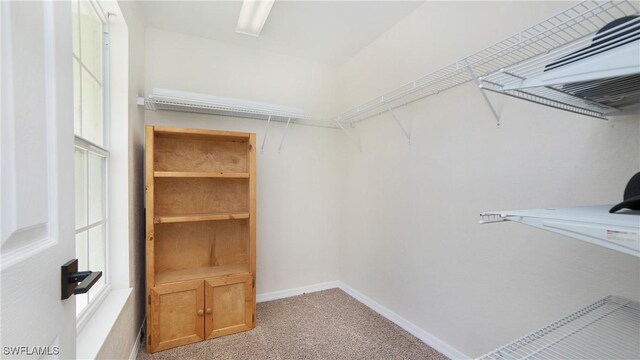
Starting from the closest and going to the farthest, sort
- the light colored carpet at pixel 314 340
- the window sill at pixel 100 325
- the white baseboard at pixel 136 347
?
1. the window sill at pixel 100 325
2. the white baseboard at pixel 136 347
3. the light colored carpet at pixel 314 340

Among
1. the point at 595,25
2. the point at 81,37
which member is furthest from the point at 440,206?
the point at 81,37

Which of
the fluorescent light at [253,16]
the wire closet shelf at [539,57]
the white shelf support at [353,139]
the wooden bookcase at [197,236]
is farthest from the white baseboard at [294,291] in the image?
the fluorescent light at [253,16]

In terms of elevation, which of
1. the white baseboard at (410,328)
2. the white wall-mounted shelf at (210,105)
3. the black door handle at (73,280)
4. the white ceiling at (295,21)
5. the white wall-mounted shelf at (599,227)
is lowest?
the white baseboard at (410,328)

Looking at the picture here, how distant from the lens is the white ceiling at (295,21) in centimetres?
216

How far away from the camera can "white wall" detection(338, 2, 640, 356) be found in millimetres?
1283

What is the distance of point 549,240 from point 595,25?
1.03 m

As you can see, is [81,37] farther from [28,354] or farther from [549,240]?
[549,240]

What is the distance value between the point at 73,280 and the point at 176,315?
65.6 inches

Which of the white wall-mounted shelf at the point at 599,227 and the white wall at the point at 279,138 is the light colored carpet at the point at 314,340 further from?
the white wall-mounted shelf at the point at 599,227

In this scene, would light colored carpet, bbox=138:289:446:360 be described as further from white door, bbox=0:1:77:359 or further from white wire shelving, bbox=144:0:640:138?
white wire shelving, bbox=144:0:640:138

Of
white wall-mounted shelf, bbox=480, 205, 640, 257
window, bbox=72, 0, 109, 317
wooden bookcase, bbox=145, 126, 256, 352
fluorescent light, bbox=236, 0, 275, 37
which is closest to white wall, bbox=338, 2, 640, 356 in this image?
white wall-mounted shelf, bbox=480, 205, 640, 257

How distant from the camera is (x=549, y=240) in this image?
141 cm

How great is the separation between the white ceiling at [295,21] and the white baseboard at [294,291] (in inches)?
101

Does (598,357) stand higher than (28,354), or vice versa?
(28,354)
